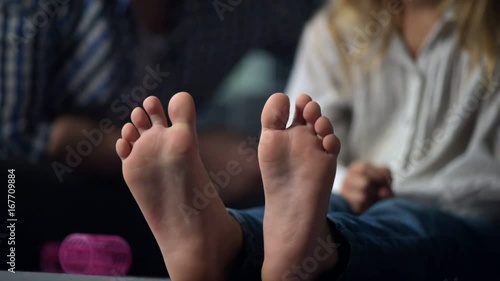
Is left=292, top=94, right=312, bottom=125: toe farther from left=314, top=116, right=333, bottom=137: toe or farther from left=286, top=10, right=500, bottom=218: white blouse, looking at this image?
left=286, top=10, right=500, bottom=218: white blouse

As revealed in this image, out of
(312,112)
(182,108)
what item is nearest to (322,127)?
(312,112)

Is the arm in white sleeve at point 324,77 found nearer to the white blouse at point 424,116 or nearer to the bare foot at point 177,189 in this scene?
the white blouse at point 424,116

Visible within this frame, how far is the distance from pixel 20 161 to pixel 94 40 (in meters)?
0.21

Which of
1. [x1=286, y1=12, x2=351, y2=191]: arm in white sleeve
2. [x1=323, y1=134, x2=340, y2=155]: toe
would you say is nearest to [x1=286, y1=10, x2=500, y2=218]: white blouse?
[x1=286, y1=12, x2=351, y2=191]: arm in white sleeve

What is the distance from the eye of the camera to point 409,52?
95 centimetres

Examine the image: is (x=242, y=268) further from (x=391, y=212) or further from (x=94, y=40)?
(x=94, y=40)

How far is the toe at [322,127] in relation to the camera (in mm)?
631

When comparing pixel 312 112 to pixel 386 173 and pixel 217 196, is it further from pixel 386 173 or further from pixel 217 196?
pixel 386 173

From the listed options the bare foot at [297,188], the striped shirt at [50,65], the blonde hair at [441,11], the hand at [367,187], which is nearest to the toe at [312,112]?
the bare foot at [297,188]

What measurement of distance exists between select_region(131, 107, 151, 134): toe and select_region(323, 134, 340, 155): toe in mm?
155

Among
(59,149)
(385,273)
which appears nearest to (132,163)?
(385,273)

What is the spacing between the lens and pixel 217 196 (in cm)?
63

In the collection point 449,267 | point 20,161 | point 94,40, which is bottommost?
point 449,267

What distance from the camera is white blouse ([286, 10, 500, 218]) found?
86 centimetres
